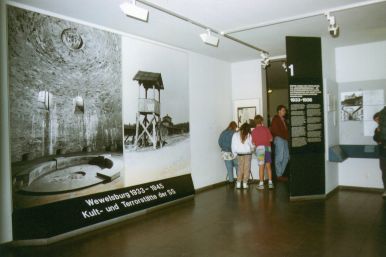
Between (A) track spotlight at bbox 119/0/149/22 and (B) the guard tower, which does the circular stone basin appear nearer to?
(B) the guard tower

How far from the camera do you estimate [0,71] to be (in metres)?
3.97

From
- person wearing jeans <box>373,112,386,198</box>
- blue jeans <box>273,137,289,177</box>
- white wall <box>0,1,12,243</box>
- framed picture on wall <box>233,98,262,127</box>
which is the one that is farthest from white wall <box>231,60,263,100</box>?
white wall <box>0,1,12,243</box>

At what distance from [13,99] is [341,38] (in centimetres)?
608

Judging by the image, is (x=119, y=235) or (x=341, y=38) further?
(x=341, y=38)

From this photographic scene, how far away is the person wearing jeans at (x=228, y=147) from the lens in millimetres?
7789

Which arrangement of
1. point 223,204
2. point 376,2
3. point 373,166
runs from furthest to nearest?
point 373,166 → point 223,204 → point 376,2

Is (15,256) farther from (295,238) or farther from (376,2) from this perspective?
(376,2)

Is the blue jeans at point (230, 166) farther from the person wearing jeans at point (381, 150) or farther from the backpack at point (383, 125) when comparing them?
the backpack at point (383, 125)

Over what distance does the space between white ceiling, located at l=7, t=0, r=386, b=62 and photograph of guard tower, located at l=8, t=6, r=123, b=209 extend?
0.35 m

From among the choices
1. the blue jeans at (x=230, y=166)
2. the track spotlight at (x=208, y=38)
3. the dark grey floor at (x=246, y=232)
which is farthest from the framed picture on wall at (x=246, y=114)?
the track spotlight at (x=208, y=38)

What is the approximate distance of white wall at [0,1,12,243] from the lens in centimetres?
406

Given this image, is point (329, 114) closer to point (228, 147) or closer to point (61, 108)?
point (228, 147)

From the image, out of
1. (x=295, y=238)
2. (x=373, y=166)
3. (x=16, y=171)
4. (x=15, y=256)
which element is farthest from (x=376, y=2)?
(x=15, y=256)

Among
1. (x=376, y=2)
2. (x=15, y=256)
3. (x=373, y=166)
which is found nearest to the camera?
(x=15, y=256)
